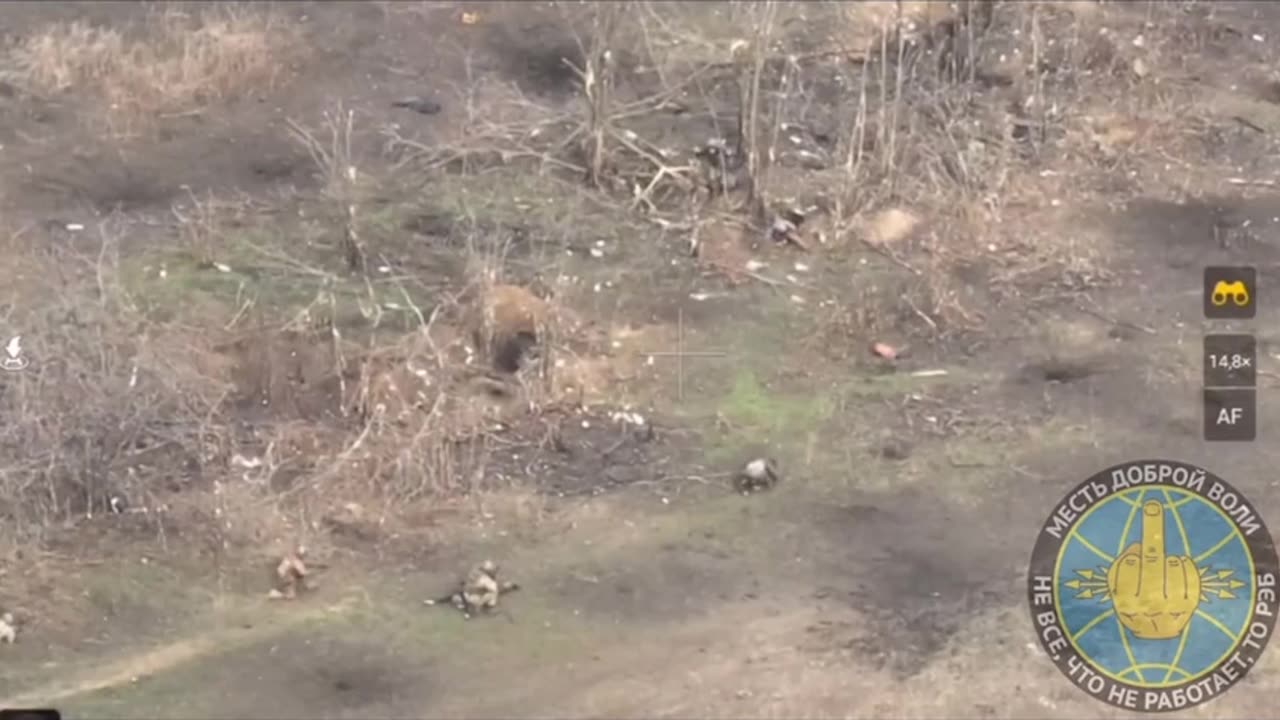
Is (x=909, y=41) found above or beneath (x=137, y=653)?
above

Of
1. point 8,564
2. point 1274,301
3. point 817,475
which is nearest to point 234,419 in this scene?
point 8,564

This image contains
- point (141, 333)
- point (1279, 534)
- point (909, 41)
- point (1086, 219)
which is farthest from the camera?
point (909, 41)

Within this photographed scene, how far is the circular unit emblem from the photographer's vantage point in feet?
14.3

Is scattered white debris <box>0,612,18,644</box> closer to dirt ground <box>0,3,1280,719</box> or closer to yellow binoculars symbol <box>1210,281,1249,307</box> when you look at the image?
dirt ground <box>0,3,1280,719</box>

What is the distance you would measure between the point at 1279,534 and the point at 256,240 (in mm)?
3121

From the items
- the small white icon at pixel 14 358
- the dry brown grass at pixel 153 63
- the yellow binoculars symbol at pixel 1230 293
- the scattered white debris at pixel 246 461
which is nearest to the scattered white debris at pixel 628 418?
the scattered white debris at pixel 246 461

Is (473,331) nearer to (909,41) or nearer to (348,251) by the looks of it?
(348,251)

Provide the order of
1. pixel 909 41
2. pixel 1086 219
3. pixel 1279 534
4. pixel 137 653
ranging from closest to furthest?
pixel 137 653
pixel 1279 534
pixel 1086 219
pixel 909 41

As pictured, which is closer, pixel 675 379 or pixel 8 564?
pixel 8 564

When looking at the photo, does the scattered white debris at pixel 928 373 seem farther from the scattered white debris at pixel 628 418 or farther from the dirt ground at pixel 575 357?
the scattered white debris at pixel 628 418

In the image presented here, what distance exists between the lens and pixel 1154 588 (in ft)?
15.0

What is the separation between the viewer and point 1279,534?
4816 mm

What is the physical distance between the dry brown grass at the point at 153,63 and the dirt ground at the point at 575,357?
17 mm

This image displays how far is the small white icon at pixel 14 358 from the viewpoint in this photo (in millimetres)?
5051
